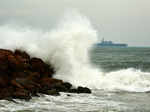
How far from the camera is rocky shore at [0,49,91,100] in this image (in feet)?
43.5

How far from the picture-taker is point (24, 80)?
14531 millimetres

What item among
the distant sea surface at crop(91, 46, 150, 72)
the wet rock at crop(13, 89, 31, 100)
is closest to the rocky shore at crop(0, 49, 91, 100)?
the wet rock at crop(13, 89, 31, 100)

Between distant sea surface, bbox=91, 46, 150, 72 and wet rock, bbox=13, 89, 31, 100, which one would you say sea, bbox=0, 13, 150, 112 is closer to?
wet rock, bbox=13, 89, 31, 100

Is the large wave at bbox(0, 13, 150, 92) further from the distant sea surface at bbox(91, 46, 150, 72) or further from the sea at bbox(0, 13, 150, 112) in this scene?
the distant sea surface at bbox(91, 46, 150, 72)

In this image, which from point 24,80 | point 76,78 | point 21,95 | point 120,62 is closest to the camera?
point 21,95

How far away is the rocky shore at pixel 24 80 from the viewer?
522 inches

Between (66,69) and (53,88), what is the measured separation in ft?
13.7

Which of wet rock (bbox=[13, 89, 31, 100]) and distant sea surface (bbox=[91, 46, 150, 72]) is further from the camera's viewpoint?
distant sea surface (bbox=[91, 46, 150, 72])

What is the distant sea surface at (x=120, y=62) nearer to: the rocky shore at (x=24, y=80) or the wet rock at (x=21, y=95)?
the rocky shore at (x=24, y=80)

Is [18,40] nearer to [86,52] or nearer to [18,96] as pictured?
[86,52]

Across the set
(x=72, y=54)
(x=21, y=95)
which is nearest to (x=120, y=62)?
(x=72, y=54)

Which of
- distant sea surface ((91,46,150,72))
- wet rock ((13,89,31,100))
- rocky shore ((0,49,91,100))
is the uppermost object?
distant sea surface ((91,46,150,72))

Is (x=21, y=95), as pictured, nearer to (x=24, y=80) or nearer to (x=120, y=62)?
(x=24, y=80)

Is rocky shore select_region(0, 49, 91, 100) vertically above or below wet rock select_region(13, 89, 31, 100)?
above
